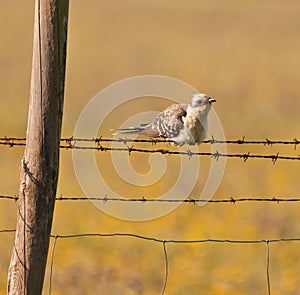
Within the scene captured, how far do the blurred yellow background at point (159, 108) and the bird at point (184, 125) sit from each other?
2231 mm

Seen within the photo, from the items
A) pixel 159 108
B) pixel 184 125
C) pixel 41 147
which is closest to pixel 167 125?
pixel 184 125

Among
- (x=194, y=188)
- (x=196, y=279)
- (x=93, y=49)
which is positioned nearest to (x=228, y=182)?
(x=194, y=188)

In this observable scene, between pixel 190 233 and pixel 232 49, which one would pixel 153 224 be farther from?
pixel 232 49

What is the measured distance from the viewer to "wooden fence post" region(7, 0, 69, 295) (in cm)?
480

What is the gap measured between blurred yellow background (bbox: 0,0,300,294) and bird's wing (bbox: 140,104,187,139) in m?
2.22

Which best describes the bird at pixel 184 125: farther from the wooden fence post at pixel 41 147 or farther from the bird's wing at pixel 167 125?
the wooden fence post at pixel 41 147

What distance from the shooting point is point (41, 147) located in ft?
16.0

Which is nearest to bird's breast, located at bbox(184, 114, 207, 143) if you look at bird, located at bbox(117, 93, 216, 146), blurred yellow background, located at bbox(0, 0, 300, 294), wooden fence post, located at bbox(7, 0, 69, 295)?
bird, located at bbox(117, 93, 216, 146)

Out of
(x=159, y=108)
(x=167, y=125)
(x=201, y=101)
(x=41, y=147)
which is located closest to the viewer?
(x=41, y=147)

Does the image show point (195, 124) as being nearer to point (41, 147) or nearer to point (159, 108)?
point (41, 147)

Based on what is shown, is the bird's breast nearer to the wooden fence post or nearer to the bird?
the bird

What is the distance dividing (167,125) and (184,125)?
0.39 ft

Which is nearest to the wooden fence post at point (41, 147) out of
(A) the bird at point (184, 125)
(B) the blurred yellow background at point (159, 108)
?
(A) the bird at point (184, 125)

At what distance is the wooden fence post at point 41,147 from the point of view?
15.7ft
